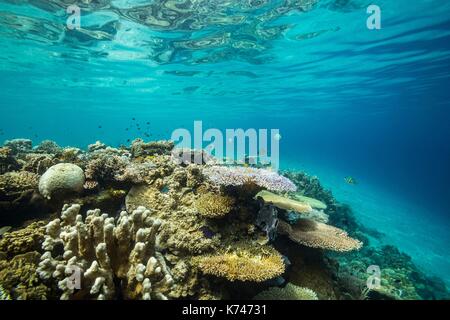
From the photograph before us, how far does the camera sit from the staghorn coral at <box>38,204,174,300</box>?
3.46m

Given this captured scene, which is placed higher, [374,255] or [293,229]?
[293,229]

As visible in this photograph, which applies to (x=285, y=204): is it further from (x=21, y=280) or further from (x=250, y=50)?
(x=250, y=50)

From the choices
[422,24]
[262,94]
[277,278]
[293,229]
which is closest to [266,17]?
[422,24]

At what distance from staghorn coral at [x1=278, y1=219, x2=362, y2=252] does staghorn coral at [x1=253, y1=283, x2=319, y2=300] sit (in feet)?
2.61

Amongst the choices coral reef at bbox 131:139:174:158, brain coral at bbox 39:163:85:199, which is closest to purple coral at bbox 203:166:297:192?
brain coral at bbox 39:163:85:199

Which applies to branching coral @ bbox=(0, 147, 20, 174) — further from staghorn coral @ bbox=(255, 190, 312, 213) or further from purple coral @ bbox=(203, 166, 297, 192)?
staghorn coral @ bbox=(255, 190, 312, 213)

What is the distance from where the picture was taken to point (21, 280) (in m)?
3.75

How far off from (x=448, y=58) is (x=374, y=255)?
54.1 feet

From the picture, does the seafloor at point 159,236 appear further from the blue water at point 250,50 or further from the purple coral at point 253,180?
the blue water at point 250,50

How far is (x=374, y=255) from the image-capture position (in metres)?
13.9

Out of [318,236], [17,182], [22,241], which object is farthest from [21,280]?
[318,236]

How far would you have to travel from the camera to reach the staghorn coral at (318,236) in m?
5.12

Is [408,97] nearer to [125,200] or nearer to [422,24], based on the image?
[422,24]

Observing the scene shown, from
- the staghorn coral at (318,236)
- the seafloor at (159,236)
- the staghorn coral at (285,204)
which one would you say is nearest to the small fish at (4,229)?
the seafloor at (159,236)
